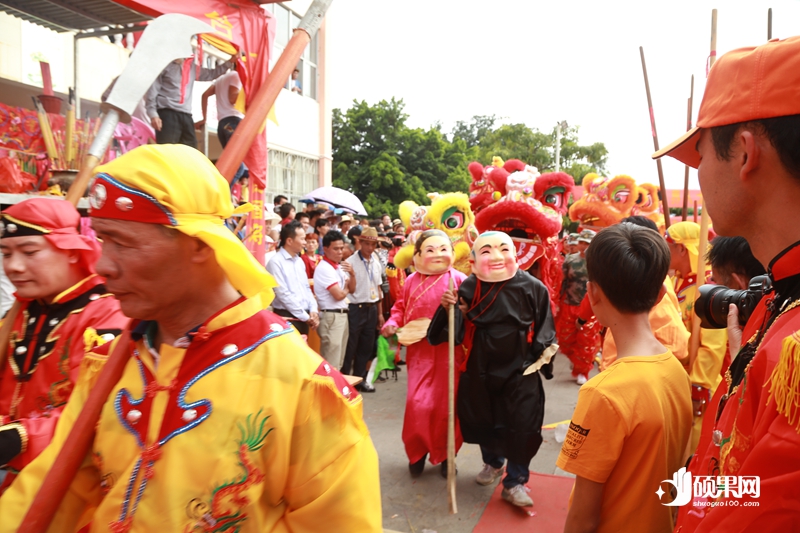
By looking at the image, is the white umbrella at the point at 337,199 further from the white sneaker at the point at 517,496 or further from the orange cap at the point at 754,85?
the orange cap at the point at 754,85

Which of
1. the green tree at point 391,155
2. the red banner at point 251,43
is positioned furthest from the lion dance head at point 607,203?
the green tree at point 391,155

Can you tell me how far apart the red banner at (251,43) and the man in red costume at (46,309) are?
229cm

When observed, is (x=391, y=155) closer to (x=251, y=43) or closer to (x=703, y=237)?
(x=251, y=43)

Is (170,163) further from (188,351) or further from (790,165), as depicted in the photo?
(790,165)

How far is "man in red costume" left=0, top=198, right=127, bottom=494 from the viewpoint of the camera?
219cm

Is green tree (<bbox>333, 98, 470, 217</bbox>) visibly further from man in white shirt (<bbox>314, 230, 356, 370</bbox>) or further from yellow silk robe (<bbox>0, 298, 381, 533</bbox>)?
yellow silk robe (<bbox>0, 298, 381, 533</bbox>)

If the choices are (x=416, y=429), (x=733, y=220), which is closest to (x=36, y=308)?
(x=733, y=220)

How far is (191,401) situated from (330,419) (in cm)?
37

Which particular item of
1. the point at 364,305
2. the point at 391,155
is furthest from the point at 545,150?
the point at 364,305

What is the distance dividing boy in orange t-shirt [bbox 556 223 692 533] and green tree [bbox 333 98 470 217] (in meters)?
24.9

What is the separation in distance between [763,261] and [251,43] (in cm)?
443

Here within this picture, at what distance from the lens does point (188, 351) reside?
151 cm

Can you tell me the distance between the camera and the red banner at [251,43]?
4258mm

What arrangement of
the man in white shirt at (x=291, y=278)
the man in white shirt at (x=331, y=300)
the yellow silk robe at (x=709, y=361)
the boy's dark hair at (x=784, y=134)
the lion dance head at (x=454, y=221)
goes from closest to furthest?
the boy's dark hair at (x=784, y=134)
the yellow silk robe at (x=709, y=361)
the man in white shirt at (x=291, y=278)
the lion dance head at (x=454, y=221)
the man in white shirt at (x=331, y=300)
